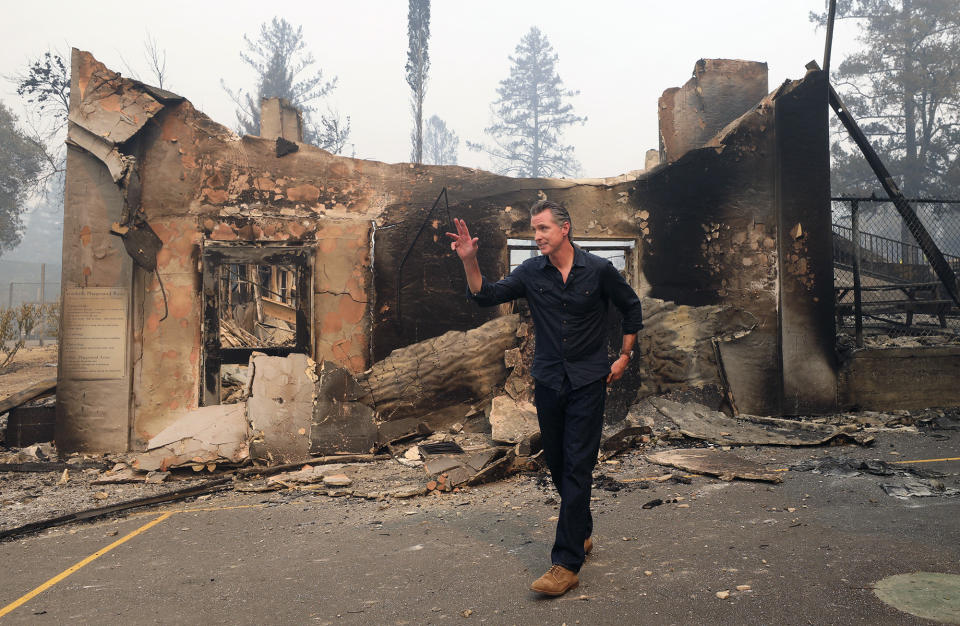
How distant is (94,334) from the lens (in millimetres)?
6340

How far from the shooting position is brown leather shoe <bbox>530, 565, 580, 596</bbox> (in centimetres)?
243

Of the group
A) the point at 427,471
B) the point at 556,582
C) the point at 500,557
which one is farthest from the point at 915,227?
the point at 556,582

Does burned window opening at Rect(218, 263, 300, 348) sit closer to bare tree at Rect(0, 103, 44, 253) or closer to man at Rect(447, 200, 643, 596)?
man at Rect(447, 200, 643, 596)

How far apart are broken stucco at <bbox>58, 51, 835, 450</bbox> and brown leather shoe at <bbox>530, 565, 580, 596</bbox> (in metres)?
4.52

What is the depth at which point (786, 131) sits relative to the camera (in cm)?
716

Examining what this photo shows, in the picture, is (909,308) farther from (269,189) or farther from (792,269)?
(269,189)

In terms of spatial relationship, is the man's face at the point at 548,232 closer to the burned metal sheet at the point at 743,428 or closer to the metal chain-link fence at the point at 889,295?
the burned metal sheet at the point at 743,428

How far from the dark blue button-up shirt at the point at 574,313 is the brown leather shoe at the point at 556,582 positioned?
0.80m

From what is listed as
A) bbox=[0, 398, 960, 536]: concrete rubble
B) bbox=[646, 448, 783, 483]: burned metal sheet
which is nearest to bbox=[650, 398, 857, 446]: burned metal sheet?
bbox=[0, 398, 960, 536]: concrete rubble

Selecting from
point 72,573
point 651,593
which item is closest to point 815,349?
point 651,593

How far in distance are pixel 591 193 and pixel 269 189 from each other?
3.88m

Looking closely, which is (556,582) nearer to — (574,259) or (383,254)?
(574,259)

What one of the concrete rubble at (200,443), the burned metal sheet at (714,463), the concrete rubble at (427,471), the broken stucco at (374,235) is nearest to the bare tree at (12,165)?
the broken stucco at (374,235)

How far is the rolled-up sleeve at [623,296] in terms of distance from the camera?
2859 millimetres
